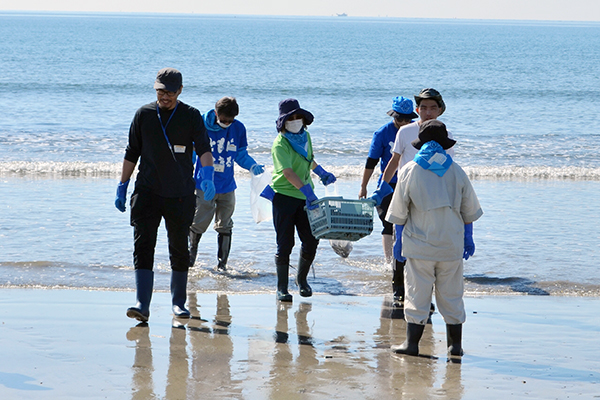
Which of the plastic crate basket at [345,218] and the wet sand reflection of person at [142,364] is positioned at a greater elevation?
the plastic crate basket at [345,218]

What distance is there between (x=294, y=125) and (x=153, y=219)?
1.41 m

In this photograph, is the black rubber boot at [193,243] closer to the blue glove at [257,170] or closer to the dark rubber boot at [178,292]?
the blue glove at [257,170]

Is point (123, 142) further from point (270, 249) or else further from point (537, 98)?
point (537, 98)

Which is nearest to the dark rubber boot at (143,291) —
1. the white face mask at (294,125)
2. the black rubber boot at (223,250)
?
the white face mask at (294,125)

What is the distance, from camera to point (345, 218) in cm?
536

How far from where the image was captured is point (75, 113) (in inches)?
971

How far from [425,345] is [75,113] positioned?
72.3ft

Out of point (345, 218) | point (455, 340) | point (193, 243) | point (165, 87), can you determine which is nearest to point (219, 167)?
point (193, 243)

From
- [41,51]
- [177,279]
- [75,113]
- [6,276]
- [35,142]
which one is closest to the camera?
[177,279]

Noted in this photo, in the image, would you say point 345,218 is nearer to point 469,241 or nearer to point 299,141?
point 299,141

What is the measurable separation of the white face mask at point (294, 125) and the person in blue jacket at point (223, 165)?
91 cm

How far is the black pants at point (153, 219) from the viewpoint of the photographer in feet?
16.6

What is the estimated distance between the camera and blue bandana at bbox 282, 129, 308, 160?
5703mm

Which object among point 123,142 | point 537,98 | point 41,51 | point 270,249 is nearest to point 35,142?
point 123,142
